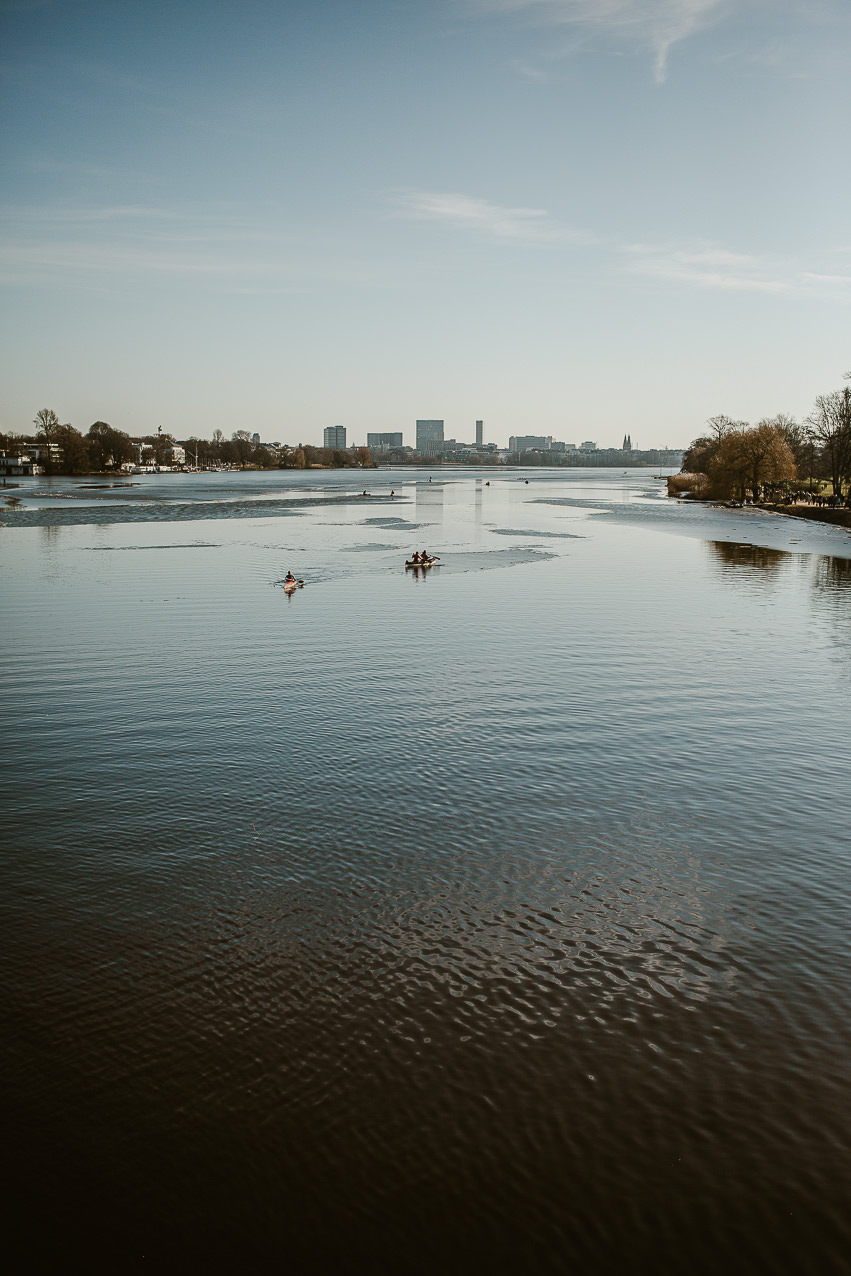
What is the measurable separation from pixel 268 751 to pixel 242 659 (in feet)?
33.8

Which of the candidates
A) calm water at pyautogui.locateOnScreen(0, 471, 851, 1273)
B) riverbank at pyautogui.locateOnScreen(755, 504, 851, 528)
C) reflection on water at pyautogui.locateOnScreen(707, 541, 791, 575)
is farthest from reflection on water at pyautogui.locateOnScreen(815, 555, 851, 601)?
riverbank at pyautogui.locateOnScreen(755, 504, 851, 528)

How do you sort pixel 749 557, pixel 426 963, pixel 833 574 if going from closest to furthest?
1. pixel 426 963
2. pixel 833 574
3. pixel 749 557

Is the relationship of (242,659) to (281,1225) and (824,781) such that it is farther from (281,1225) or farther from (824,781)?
(281,1225)

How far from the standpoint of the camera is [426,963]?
42.4ft

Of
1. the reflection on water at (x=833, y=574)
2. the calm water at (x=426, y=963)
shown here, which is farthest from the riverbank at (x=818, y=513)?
the calm water at (x=426, y=963)

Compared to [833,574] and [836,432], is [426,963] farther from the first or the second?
[836,432]

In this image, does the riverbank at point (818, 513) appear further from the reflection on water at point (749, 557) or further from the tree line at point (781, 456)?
the reflection on water at point (749, 557)

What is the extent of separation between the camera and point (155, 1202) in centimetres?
906

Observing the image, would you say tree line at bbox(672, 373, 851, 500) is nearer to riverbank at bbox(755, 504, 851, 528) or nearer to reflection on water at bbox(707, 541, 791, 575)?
riverbank at bbox(755, 504, 851, 528)

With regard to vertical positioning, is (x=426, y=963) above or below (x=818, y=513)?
below

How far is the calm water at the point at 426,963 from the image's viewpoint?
9.02 m

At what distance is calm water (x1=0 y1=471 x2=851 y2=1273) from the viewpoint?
9.02 meters

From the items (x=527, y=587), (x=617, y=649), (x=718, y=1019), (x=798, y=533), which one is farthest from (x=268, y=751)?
(x=798, y=533)

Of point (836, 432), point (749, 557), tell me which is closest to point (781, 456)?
point (836, 432)
